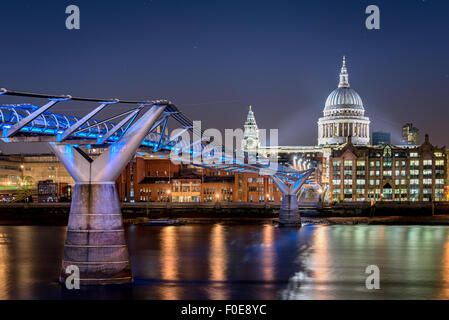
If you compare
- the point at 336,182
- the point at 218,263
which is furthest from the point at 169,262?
the point at 336,182

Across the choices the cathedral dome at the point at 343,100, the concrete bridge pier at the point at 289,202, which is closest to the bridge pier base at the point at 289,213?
the concrete bridge pier at the point at 289,202

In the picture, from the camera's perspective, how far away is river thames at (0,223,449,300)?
31359 mm

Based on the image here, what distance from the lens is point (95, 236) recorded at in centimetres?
2853

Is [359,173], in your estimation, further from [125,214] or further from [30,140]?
[30,140]

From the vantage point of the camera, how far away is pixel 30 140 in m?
28.4

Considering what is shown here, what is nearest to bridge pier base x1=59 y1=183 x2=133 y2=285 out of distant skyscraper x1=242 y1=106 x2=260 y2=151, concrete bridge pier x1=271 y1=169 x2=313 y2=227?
concrete bridge pier x1=271 y1=169 x2=313 y2=227

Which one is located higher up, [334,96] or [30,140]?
[334,96]

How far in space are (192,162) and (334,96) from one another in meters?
149

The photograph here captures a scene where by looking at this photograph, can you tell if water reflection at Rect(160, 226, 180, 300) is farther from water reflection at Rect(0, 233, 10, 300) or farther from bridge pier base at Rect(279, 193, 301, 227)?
bridge pier base at Rect(279, 193, 301, 227)

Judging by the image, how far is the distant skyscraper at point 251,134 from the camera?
18888cm

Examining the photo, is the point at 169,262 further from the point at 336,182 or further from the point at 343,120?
the point at 343,120

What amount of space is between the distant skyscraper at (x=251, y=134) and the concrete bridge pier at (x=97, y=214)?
15810cm
